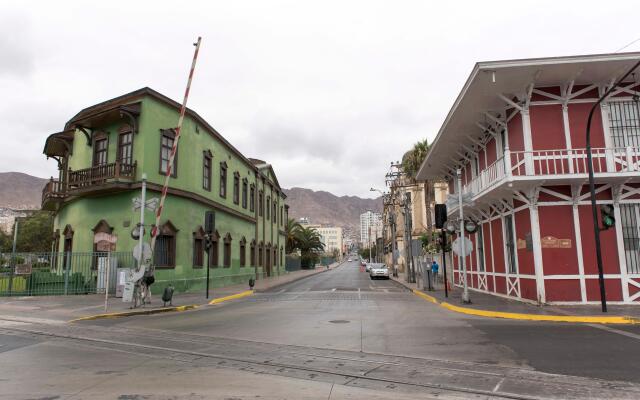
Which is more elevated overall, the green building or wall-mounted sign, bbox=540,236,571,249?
the green building

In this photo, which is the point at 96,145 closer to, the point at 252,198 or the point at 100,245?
the point at 100,245

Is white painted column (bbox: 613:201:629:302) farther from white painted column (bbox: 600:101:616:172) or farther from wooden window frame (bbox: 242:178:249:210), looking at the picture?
wooden window frame (bbox: 242:178:249:210)

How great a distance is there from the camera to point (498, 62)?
14.5 meters

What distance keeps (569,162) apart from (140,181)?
19142 mm

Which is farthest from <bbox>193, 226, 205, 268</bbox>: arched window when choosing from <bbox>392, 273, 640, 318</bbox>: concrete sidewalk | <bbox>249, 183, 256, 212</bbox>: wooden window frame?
<bbox>392, 273, 640, 318</bbox>: concrete sidewalk

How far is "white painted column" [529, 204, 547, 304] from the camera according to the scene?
15.1m

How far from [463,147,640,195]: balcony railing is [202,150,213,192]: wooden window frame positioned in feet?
59.6

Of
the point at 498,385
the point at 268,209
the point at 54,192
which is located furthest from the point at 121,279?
the point at 268,209

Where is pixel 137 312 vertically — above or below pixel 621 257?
below

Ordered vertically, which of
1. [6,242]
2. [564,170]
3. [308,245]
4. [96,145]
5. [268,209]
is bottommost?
[308,245]

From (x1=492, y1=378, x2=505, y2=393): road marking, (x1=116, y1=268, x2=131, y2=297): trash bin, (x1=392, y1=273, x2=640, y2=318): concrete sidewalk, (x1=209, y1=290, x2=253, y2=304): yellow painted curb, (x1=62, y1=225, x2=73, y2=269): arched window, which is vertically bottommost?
(x1=209, y1=290, x2=253, y2=304): yellow painted curb

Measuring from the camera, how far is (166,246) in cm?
2327

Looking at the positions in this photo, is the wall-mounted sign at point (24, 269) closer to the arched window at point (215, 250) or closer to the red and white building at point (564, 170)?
the arched window at point (215, 250)

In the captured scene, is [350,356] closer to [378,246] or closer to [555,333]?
[555,333]
